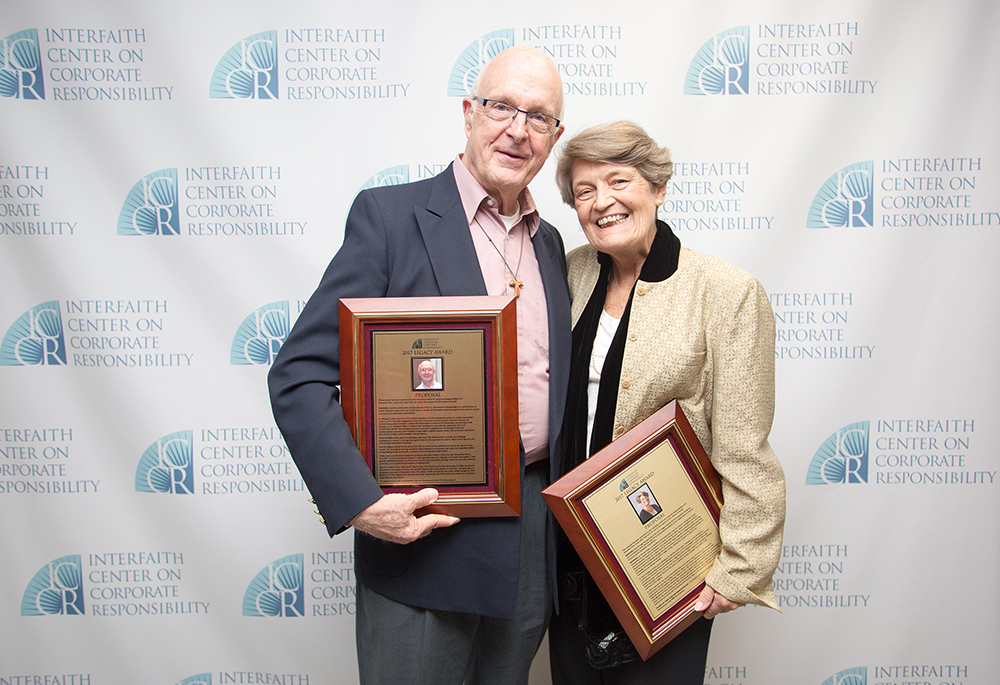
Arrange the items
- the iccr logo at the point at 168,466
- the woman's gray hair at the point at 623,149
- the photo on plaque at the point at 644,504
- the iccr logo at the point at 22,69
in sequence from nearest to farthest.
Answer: the photo on plaque at the point at 644,504 → the woman's gray hair at the point at 623,149 → the iccr logo at the point at 22,69 → the iccr logo at the point at 168,466

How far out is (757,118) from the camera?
213cm

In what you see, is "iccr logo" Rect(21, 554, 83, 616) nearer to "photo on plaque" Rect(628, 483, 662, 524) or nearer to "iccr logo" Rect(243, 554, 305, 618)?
"iccr logo" Rect(243, 554, 305, 618)

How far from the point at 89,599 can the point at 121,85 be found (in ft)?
6.04

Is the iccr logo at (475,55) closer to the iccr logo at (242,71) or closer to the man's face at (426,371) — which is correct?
the iccr logo at (242,71)

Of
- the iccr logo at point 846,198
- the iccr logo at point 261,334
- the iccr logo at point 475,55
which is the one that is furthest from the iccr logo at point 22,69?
the iccr logo at point 846,198

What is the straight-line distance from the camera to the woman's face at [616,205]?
1.45m

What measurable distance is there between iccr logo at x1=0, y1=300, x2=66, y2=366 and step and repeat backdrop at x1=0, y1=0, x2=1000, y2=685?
14 millimetres

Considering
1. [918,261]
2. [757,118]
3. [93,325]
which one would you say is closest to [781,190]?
[757,118]

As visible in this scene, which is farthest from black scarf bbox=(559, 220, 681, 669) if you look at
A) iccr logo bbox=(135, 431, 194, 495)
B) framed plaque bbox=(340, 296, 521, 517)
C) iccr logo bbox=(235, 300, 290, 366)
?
iccr logo bbox=(135, 431, 194, 495)

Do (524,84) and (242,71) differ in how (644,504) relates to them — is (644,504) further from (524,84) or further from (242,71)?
(242,71)

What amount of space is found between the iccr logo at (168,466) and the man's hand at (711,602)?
5.80ft

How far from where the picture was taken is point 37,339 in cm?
213

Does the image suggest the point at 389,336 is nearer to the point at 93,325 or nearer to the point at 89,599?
the point at 93,325

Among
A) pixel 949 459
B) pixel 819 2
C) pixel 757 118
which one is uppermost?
pixel 819 2
